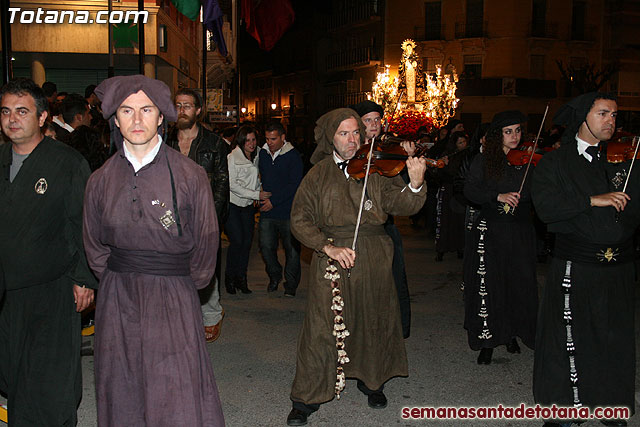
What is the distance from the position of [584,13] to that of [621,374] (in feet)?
143

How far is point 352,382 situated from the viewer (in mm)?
5832

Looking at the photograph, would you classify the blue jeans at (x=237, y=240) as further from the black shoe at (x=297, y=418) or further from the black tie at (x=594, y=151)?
the black tie at (x=594, y=151)

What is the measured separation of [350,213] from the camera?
4891 millimetres

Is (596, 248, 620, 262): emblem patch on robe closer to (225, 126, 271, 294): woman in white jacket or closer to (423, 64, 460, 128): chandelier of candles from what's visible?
(225, 126, 271, 294): woman in white jacket

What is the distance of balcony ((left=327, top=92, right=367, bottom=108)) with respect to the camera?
49.4 meters

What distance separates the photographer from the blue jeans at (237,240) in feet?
29.5

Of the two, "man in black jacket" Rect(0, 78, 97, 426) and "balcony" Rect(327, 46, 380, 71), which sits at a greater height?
"balcony" Rect(327, 46, 380, 71)

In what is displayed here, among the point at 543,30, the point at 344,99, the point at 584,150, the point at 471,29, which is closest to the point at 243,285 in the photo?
the point at 584,150

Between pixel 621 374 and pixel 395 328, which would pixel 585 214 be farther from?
pixel 395 328

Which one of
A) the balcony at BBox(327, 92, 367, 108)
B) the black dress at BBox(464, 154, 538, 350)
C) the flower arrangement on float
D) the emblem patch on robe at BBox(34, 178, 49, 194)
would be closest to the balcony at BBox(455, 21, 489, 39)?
the balcony at BBox(327, 92, 367, 108)

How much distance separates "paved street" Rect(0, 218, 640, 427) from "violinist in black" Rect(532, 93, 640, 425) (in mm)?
407

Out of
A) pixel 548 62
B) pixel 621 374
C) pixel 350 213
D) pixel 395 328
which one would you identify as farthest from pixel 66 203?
pixel 548 62

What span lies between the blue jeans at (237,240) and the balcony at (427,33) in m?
37.4

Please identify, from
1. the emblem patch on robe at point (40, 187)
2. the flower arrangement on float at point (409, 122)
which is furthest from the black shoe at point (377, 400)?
the flower arrangement on float at point (409, 122)
